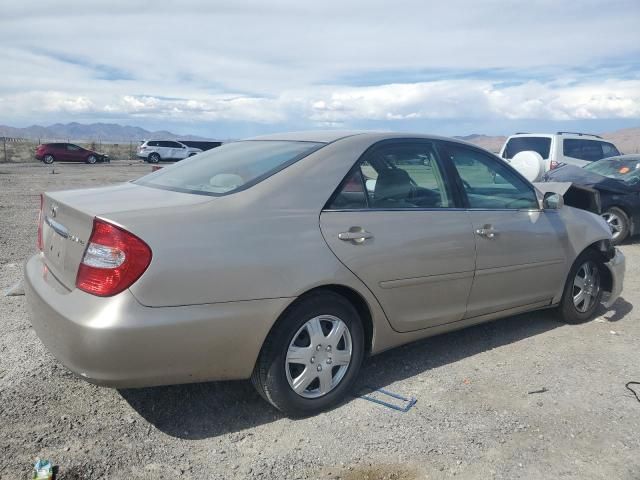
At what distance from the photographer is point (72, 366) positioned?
2691 mm

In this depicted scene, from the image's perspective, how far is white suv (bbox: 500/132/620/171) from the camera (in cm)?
1228

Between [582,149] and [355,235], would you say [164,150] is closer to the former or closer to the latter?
[582,149]

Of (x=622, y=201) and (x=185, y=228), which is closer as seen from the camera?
(x=185, y=228)

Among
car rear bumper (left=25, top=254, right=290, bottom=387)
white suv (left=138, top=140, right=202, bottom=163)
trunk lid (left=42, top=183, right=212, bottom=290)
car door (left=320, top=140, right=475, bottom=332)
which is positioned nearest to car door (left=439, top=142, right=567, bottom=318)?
car door (left=320, top=140, right=475, bottom=332)

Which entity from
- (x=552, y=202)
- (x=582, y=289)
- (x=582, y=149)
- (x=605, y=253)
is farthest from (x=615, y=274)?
(x=582, y=149)

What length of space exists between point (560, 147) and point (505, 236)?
930cm

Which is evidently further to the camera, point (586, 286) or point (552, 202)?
point (586, 286)

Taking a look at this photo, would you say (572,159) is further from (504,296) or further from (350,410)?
(350,410)

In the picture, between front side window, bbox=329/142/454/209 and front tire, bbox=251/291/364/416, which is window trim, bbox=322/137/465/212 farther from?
front tire, bbox=251/291/364/416

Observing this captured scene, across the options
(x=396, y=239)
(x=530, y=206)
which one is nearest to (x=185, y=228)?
(x=396, y=239)

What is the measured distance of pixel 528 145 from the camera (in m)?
12.7

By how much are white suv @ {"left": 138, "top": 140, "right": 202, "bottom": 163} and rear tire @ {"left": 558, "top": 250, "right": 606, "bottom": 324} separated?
37080 millimetres

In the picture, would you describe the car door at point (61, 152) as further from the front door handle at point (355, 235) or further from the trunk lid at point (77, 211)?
the front door handle at point (355, 235)

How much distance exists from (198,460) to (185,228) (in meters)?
1.14
